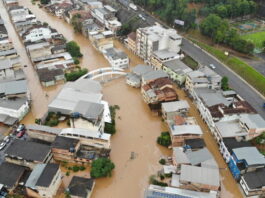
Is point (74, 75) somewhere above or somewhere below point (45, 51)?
below

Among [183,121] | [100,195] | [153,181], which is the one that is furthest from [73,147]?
[183,121]

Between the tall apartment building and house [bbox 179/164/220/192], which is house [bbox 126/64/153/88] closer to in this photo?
the tall apartment building

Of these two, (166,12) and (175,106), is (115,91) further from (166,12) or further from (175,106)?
(166,12)

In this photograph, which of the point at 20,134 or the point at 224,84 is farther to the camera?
the point at 224,84

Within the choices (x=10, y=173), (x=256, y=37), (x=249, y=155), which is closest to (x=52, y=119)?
(x=10, y=173)

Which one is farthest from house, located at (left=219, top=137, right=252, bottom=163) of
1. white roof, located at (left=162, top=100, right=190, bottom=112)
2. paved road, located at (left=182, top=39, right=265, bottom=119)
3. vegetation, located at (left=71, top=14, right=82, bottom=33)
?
vegetation, located at (left=71, top=14, right=82, bottom=33)

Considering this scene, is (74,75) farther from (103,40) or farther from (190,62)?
(190,62)

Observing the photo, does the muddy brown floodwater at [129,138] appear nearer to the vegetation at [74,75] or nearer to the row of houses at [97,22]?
the vegetation at [74,75]

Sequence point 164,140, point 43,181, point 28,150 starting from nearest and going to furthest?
point 43,181, point 28,150, point 164,140
